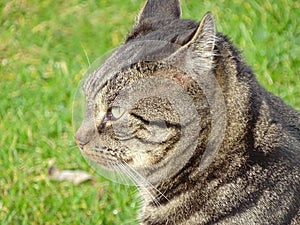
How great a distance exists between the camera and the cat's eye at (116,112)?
11.7 feet

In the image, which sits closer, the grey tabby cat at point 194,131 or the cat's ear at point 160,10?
the grey tabby cat at point 194,131

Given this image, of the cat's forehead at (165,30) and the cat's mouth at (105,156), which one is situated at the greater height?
the cat's forehead at (165,30)

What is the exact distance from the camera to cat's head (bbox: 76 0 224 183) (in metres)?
3.49

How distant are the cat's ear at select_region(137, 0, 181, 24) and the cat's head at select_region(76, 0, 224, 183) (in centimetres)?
19

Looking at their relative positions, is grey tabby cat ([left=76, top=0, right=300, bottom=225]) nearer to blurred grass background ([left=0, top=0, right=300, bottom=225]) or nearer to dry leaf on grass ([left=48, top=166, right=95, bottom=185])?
blurred grass background ([left=0, top=0, right=300, bottom=225])

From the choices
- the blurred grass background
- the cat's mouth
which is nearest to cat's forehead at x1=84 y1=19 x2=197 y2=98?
the cat's mouth

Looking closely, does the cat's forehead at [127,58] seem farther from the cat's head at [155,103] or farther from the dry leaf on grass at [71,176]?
the dry leaf on grass at [71,176]

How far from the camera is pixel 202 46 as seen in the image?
11.2 ft

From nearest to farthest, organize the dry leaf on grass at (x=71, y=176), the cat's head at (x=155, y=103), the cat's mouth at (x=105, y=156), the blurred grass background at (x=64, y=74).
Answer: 1. the cat's head at (x=155, y=103)
2. the cat's mouth at (x=105, y=156)
3. the blurred grass background at (x=64, y=74)
4. the dry leaf on grass at (x=71, y=176)

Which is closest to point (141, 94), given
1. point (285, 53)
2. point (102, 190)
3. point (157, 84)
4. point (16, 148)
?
point (157, 84)

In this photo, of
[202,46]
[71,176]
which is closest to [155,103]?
[202,46]

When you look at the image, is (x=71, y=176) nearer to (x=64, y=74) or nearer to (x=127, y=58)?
(x=64, y=74)

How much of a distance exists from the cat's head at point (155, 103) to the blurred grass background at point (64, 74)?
111 centimetres

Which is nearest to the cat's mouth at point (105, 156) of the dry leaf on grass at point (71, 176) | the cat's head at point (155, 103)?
the cat's head at point (155, 103)
